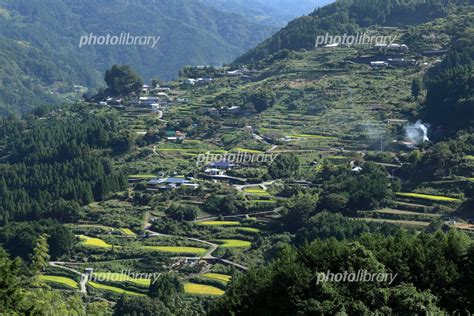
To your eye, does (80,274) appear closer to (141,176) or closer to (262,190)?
(262,190)

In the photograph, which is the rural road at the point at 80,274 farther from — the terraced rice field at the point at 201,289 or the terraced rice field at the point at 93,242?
the terraced rice field at the point at 201,289

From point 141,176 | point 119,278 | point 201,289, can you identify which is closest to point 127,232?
point 119,278

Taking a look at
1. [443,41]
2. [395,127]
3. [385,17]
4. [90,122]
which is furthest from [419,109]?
[385,17]

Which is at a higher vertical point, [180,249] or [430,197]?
Answer: [430,197]

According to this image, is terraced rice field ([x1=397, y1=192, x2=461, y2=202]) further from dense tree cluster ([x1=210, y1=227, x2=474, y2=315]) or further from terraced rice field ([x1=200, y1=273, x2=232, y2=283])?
dense tree cluster ([x1=210, y1=227, x2=474, y2=315])

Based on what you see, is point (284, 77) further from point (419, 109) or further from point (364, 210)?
point (364, 210)

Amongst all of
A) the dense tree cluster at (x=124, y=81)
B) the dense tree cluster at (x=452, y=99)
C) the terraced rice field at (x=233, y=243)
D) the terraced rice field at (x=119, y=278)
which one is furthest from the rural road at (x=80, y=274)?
the dense tree cluster at (x=124, y=81)
